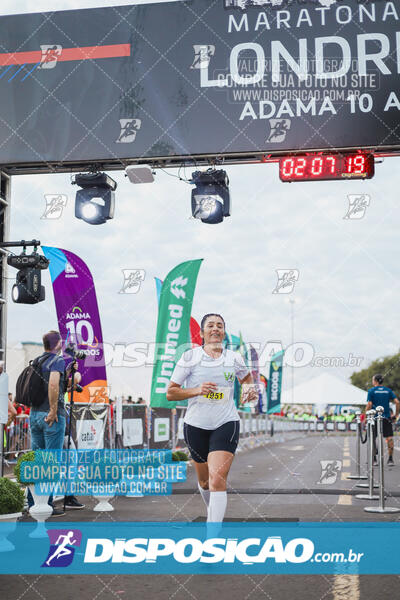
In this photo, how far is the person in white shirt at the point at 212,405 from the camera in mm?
5703

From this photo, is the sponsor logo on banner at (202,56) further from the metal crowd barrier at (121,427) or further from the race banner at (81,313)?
the metal crowd barrier at (121,427)

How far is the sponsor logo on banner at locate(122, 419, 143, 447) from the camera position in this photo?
1239 cm

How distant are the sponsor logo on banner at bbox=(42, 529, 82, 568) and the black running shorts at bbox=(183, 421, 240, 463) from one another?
1.31 m

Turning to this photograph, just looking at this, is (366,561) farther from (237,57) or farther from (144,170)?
(237,57)

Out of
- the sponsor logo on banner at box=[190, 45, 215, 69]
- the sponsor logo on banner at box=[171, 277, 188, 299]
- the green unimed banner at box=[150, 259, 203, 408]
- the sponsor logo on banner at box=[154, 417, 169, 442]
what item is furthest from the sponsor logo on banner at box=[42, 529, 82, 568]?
the sponsor logo on banner at box=[154, 417, 169, 442]

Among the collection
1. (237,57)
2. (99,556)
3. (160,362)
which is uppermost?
(237,57)

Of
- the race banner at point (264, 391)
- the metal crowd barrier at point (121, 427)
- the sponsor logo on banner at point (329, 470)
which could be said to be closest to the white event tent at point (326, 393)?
the race banner at point (264, 391)

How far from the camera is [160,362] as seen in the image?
44.3 feet

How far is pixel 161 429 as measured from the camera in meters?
15.1

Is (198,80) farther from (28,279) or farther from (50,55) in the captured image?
(28,279)

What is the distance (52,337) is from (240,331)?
18313 mm

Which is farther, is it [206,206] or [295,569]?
[206,206]

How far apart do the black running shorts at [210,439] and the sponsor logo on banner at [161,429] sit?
8.75 meters

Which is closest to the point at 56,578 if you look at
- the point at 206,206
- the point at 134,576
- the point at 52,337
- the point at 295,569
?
the point at 134,576
